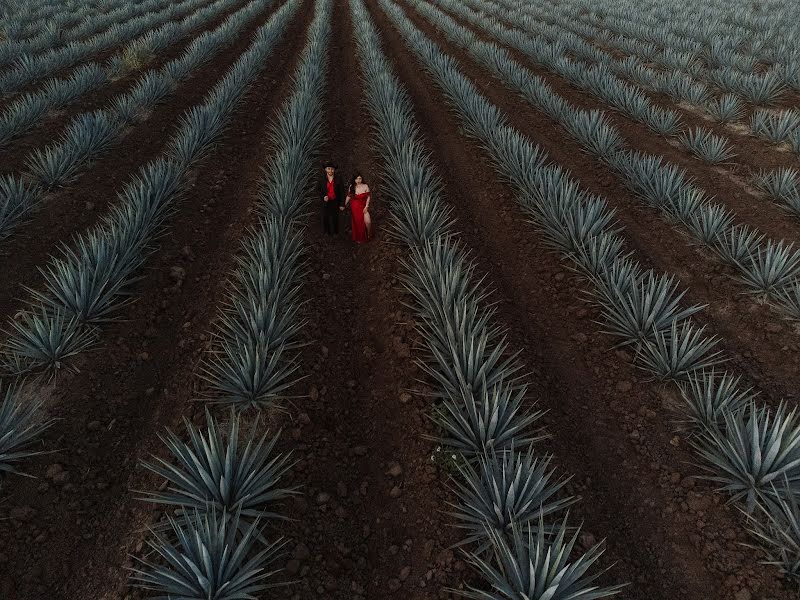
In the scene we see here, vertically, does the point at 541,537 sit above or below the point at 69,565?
above

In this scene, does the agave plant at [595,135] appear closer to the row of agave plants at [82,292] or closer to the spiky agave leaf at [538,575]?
the row of agave plants at [82,292]

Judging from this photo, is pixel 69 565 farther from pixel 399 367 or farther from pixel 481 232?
pixel 481 232

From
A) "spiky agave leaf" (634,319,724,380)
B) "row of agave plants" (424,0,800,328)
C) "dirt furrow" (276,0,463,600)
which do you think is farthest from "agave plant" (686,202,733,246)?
"dirt furrow" (276,0,463,600)

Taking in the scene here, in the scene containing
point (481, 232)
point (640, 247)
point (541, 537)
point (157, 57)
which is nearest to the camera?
point (541, 537)

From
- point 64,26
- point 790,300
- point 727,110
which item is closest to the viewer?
point 790,300

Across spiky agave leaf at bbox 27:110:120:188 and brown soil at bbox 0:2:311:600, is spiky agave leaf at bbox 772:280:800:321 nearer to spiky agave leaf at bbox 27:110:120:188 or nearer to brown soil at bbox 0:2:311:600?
brown soil at bbox 0:2:311:600

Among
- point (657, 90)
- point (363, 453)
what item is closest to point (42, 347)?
point (363, 453)

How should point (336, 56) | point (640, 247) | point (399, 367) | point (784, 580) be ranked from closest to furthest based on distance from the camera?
point (784, 580) < point (399, 367) < point (640, 247) < point (336, 56)

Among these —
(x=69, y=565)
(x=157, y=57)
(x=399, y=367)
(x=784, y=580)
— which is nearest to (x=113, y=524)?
(x=69, y=565)

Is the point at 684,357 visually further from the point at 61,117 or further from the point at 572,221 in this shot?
the point at 61,117
